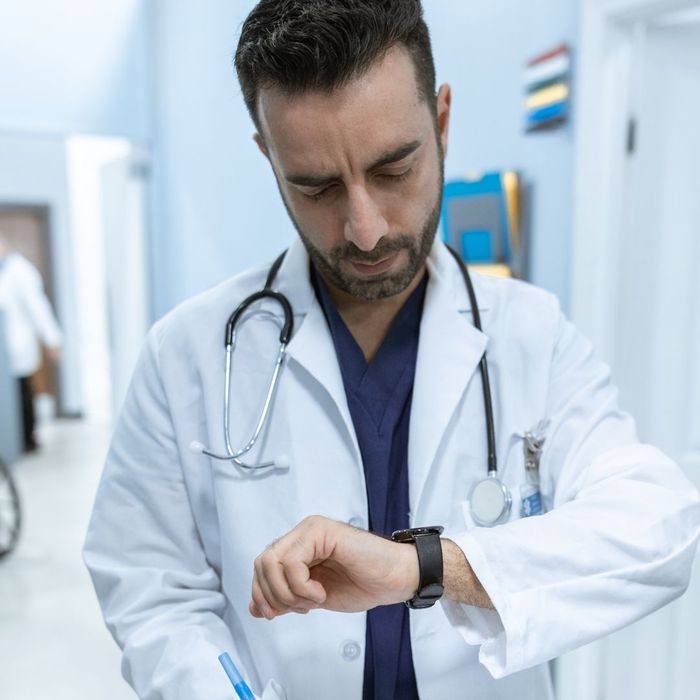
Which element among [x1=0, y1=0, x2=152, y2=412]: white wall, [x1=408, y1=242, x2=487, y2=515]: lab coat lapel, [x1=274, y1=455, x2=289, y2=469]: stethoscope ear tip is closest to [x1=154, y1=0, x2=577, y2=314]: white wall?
[x1=0, y1=0, x2=152, y2=412]: white wall

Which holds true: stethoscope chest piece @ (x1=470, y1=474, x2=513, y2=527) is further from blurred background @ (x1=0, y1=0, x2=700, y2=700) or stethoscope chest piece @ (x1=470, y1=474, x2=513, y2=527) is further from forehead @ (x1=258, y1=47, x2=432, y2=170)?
blurred background @ (x1=0, y1=0, x2=700, y2=700)

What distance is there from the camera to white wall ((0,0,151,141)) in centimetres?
330

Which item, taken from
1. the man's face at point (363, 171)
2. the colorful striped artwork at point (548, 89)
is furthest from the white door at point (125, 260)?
the man's face at point (363, 171)

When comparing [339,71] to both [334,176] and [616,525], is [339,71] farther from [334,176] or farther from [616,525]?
[616,525]

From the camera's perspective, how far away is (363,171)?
755 millimetres

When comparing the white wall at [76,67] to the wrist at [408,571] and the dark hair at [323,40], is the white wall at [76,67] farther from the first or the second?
the wrist at [408,571]

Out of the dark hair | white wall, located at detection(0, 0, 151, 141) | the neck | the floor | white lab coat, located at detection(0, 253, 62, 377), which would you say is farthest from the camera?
white lab coat, located at detection(0, 253, 62, 377)

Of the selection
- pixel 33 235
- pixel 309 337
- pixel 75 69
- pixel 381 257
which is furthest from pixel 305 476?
pixel 33 235

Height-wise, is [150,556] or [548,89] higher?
[548,89]

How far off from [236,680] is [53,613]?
2.07m

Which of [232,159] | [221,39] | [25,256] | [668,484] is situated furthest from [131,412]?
[25,256]

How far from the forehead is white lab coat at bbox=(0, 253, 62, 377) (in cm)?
398

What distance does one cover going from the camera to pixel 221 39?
2789 mm

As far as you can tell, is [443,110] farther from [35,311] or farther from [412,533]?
[35,311]
